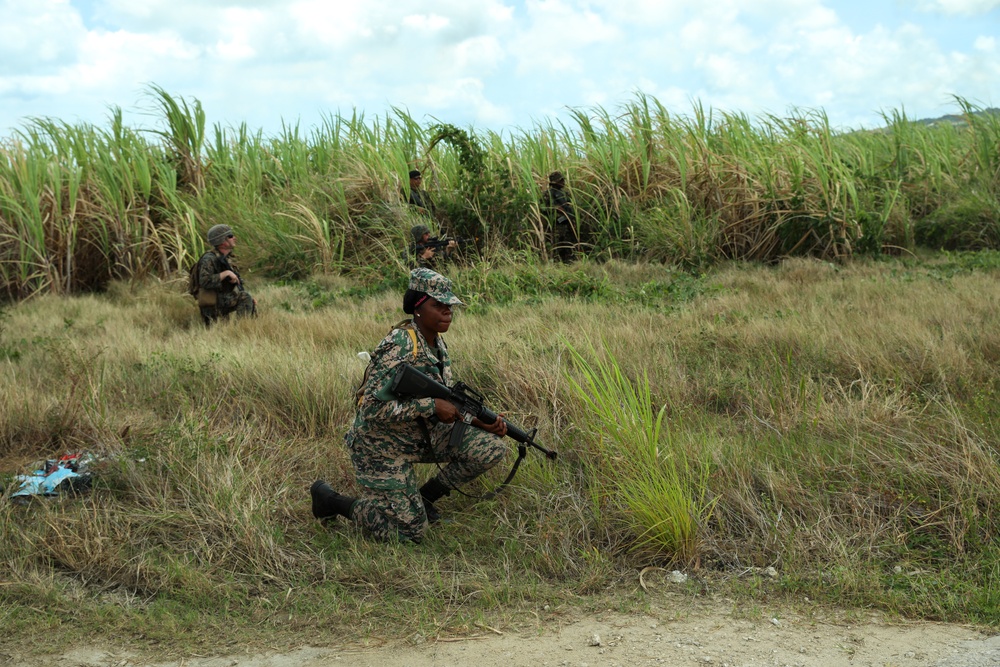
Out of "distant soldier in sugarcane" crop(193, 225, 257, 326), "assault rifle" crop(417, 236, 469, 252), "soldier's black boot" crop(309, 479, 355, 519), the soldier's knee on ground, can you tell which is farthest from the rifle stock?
"assault rifle" crop(417, 236, 469, 252)

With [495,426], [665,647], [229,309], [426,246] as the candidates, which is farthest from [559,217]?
[665,647]

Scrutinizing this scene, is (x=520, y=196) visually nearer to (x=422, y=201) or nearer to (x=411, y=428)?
(x=422, y=201)

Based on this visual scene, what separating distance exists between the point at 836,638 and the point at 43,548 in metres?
3.27

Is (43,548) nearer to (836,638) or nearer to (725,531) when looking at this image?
(725,531)

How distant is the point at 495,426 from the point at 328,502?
35.1 inches

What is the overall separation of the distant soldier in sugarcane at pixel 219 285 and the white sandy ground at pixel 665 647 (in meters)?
5.24

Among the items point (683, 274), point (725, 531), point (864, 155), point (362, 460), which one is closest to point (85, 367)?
point (362, 460)

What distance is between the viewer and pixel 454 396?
3980mm

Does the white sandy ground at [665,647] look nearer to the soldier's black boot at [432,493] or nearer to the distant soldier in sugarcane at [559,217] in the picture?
the soldier's black boot at [432,493]

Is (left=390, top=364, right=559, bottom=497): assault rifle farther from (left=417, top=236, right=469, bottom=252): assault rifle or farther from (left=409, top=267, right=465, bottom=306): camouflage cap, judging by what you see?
(left=417, top=236, right=469, bottom=252): assault rifle

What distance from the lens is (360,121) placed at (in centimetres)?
1280

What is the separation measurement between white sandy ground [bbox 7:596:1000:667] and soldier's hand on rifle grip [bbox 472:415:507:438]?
Answer: 0.85 meters

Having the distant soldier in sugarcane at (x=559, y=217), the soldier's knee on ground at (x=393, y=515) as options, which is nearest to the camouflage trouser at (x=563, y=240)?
the distant soldier in sugarcane at (x=559, y=217)

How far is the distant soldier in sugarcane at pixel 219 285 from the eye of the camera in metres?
8.30
